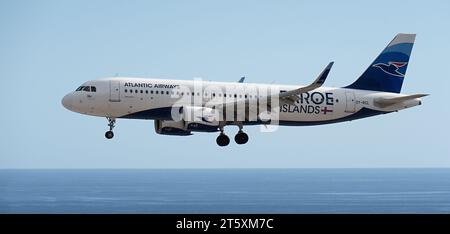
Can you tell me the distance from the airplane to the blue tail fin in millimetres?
1308

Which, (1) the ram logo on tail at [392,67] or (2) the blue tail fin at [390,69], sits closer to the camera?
(2) the blue tail fin at [390,69]

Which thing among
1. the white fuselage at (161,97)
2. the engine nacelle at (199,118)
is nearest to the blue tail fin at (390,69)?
the white fuselage at (161,97)

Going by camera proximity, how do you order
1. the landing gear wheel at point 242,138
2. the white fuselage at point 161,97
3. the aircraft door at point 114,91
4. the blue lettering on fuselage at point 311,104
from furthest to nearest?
the blue lettering on fuselage at point 311,104 → the landing gear wheel at point 242,138 → the white fuselage at point 161,97 → the aircraft door at point 114,91

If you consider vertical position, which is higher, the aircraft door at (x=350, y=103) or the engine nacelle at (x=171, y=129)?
the aircraft door at (x=350, y=103)

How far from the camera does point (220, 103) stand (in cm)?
5603

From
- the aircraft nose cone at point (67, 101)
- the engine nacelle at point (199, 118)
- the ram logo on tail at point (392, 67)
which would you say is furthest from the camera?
the ram logo on tail at point (392, 67)

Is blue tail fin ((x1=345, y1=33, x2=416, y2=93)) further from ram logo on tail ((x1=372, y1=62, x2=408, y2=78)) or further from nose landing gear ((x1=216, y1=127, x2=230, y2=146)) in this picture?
nose landing gear ((x1=216, y1=127, x2=230, y2=146))

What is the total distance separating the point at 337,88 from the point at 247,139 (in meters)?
8.94

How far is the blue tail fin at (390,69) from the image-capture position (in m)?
63.6

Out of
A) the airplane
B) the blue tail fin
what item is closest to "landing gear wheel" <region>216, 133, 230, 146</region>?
the airplane

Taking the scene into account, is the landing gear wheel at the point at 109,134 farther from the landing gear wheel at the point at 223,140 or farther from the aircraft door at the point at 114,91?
the landing gear wheel at the point at 223,140

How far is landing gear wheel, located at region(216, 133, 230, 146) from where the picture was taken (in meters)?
57.9

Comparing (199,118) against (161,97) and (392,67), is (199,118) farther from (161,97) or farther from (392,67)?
(392,67)
